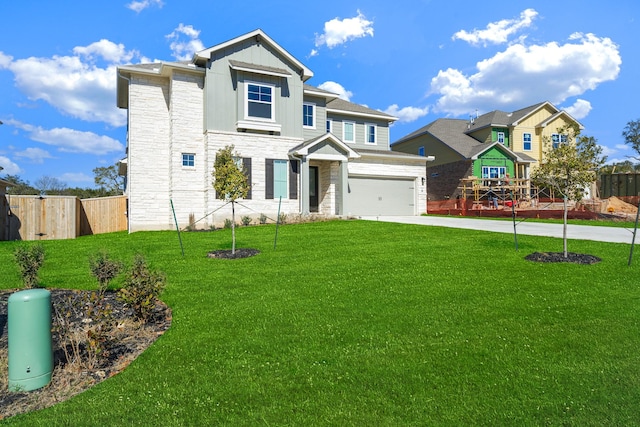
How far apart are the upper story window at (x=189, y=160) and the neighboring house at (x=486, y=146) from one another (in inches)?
778

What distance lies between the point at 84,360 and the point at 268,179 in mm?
15167

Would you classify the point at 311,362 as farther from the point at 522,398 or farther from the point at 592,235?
the point at 592,235

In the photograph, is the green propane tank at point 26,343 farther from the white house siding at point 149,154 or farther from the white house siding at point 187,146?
the white house siding at point 149,154

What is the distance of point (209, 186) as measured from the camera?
18.1m

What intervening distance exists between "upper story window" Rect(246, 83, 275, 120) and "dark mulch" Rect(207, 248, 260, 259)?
10.2 meters

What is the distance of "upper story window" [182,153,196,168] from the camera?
18547 mm

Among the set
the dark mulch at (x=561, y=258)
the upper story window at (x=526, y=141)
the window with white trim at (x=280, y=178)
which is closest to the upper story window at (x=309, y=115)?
the window with white trim at (x=280, y=178)

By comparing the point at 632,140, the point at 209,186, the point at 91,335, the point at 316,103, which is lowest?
the point at 91,335

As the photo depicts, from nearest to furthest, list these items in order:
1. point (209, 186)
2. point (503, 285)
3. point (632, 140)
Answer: point (503, 285), point (209, 186), point (632, 140)

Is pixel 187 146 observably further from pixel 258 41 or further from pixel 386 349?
pixel 386 349

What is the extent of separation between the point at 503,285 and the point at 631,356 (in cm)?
275

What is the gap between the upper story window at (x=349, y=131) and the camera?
2477cm

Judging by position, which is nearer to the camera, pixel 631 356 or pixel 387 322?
pixel 631 356

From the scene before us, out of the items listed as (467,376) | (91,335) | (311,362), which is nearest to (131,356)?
(91,335)
